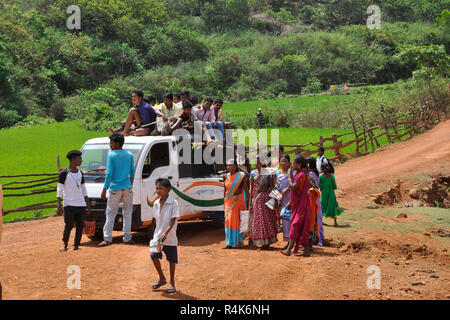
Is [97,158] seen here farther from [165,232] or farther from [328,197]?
[328,197]

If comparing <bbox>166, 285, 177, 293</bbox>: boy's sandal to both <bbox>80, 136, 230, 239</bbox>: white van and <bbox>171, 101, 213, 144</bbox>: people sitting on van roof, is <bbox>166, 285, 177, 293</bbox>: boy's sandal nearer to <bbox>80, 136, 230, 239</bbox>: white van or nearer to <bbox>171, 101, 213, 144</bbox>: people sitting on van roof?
<bbox>80, 136, 230, 239</bbox>: white van

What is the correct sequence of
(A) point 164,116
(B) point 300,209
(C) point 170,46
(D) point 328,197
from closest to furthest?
(B) point 300,209, (A) point 164,116, (D) point 328,197, (C) point 170,46

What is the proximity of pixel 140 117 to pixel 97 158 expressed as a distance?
109 cm

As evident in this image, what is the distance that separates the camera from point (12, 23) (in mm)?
43312

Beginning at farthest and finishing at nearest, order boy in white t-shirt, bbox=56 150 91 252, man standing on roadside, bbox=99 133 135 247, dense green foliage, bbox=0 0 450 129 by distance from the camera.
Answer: dense green foliage, bbox=0 0 450 129 < man standing on roadside, bbox=99 133 135 247 < boy in white t-shirt, bbox=56 150 91 252

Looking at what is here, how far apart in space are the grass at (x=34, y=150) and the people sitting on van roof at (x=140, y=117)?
7.07 metres

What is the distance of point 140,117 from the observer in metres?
10.0

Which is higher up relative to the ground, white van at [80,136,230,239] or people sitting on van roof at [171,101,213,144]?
people sitting on van roof at [171,101,213,144]

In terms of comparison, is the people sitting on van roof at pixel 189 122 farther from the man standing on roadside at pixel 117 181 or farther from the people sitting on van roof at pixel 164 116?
the man standing on roadside at pixel 117 181

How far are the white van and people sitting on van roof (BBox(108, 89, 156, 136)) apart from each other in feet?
1.18

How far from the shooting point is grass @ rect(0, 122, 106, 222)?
16969mm

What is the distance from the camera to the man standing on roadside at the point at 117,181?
27.9 feet

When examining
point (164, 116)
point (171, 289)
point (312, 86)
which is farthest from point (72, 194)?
point (312, 86)

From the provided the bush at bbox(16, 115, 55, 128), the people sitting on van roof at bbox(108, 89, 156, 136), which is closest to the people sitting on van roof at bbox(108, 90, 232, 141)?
the people sitting on van roof at bbox(108, 89, 156, 136)
